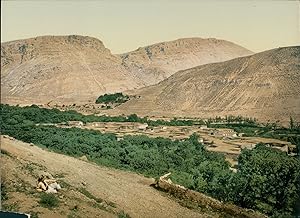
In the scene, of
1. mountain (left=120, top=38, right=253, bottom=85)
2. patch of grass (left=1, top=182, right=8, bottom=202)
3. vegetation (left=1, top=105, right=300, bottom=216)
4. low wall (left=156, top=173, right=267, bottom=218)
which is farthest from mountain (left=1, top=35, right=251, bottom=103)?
patch of grass (left=1, top=182, right=8, bottom=202)

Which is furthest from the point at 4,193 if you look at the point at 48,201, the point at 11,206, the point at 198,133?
the point at 198,133

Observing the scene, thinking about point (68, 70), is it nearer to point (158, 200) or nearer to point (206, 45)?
point (206, 45)

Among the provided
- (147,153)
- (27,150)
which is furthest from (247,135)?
(27,150)

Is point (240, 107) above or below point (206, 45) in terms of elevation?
below

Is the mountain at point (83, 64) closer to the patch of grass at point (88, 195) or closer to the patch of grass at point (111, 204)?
the patch of grass at point (88, 195)

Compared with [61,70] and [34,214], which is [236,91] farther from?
[34,214]

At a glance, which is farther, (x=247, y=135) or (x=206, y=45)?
(x=206, y=45)
